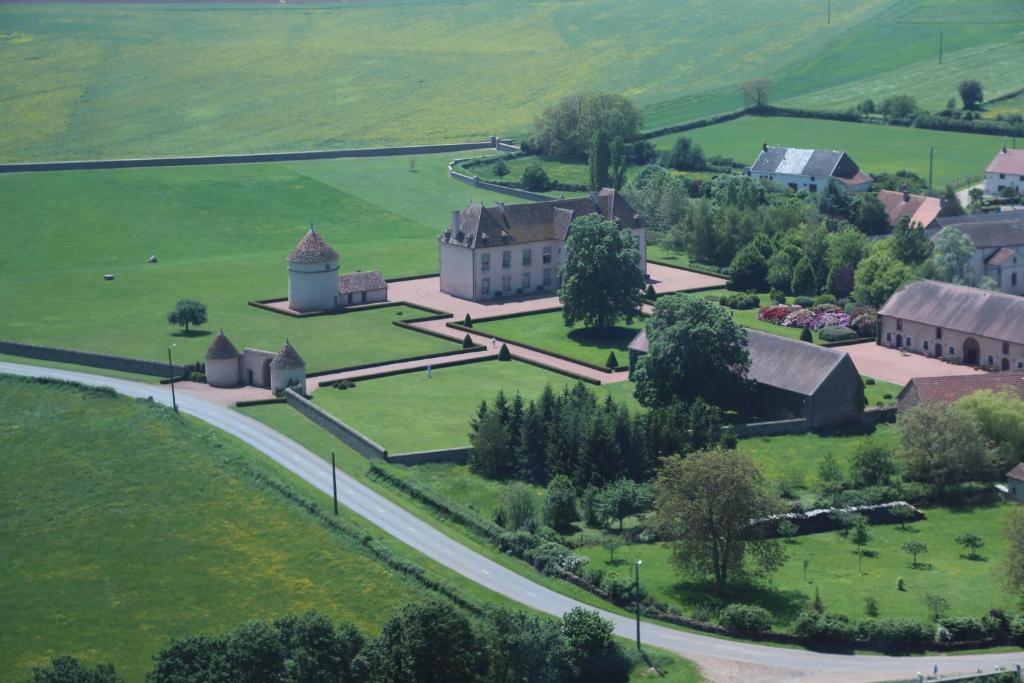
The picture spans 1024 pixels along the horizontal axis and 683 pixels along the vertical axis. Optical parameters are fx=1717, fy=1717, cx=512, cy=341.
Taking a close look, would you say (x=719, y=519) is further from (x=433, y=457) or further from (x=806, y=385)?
(x=806, y=385)

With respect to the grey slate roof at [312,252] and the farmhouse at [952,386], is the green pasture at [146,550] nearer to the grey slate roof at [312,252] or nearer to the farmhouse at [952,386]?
the grey slate roof at [312,252]

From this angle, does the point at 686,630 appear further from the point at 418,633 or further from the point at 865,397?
the point at 865,397

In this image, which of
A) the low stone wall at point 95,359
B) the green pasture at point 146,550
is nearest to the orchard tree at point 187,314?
the low stone wall at point 95,359

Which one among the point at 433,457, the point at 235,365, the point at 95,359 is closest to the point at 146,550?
the point at 433,457

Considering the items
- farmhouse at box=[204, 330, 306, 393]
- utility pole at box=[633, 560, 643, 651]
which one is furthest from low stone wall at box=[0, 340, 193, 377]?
utility pole at box=[633, 560, 643, 651]

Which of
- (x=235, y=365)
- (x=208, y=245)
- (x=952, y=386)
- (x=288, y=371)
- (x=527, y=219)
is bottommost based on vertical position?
(x=235, y=365)

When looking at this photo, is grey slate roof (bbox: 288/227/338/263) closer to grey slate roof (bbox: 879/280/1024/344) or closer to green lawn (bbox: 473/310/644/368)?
green lawn (bbox: 473/310/644/368)
